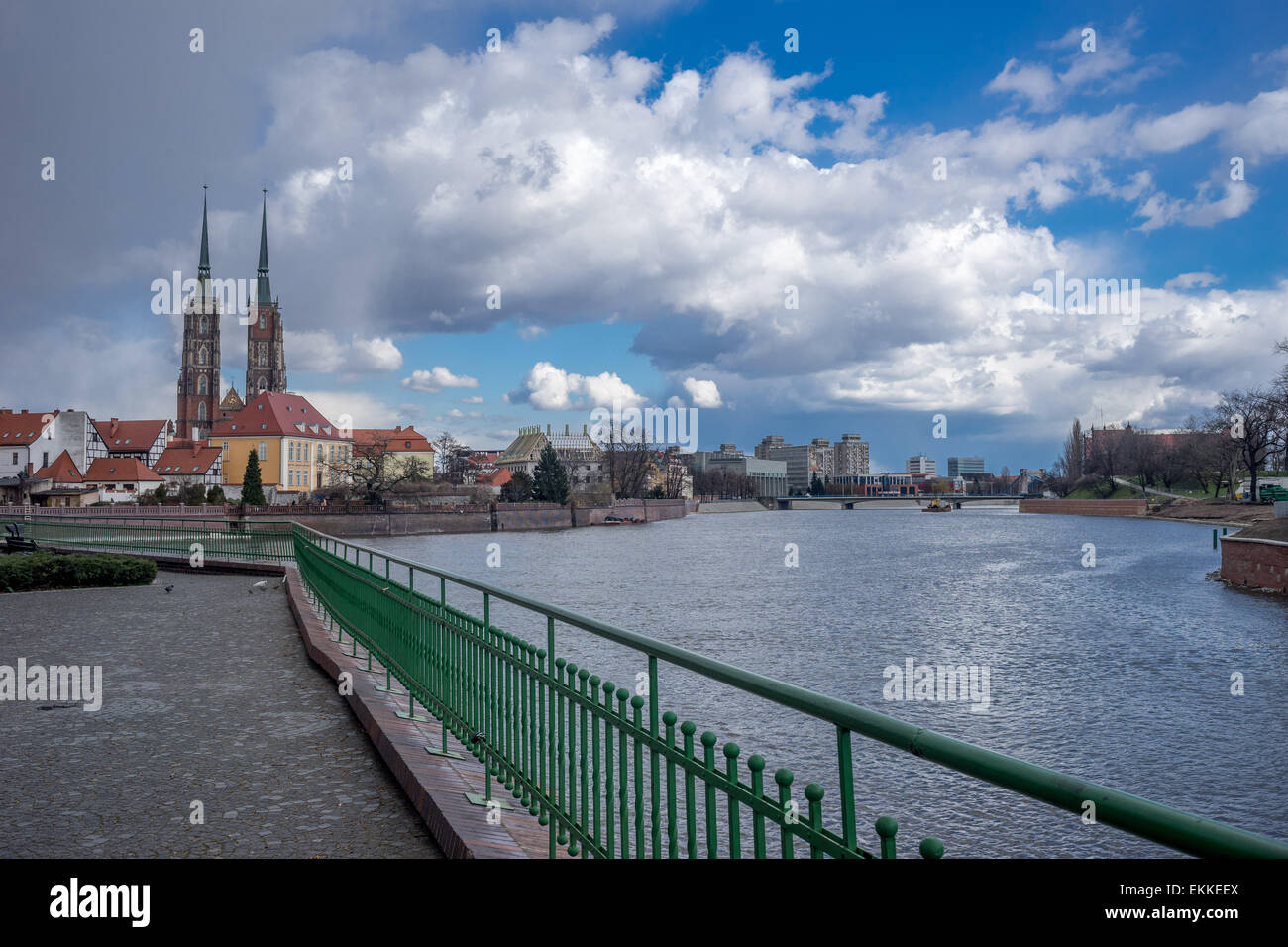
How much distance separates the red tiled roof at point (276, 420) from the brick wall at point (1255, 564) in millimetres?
101127

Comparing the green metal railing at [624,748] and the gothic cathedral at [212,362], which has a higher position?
the gothic cathedral at [212,362]

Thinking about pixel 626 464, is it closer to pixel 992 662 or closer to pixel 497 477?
pixel 497 477

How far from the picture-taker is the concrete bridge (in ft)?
524

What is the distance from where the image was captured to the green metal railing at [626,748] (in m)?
1.96

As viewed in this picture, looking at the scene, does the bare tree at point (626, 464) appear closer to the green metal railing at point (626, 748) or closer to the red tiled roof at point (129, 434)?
the red tiled roof at point (129, 434)

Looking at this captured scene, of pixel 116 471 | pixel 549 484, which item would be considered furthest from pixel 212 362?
pixel 549 484

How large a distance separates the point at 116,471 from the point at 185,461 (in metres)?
16.5

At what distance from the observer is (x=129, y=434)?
11250cm

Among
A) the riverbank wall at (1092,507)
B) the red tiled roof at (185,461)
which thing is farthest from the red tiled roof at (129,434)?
the riverbank wall at (1092,507)

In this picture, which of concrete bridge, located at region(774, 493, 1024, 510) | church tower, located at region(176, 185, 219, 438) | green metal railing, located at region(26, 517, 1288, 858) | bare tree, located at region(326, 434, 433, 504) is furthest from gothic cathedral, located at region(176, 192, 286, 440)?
green metal railing, located at region(26, 517, 1288, 858)
